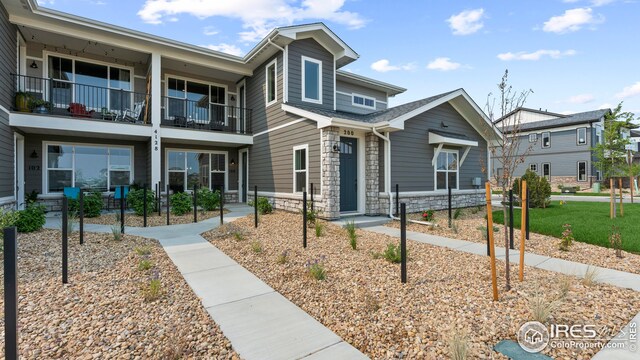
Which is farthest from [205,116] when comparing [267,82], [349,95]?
[349,95]

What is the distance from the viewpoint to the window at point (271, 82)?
1128cm

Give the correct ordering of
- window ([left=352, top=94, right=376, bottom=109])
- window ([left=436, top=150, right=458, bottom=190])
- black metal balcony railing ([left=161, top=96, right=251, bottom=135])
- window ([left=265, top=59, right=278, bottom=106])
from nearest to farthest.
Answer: window ([left=265, top=59, right=278, bottom=106]), window ([left=436, top=150, right=458, bottom=190]), black metal balcony railing ([left=161, top=96, right=251, bottom=135]), window ([left=352, top=94, right=376, bottom=109])

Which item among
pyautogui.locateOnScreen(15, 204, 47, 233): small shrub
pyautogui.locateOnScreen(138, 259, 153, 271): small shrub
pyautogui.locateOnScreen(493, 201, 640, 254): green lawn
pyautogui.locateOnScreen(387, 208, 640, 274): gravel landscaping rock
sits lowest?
pyautogui.locateOnScreen(387, 208, 640, 274): gravel landscaping rock

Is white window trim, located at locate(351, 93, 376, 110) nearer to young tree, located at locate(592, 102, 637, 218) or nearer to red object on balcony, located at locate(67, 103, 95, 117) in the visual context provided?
red object on balcony, located at locate(67, 103, 95, 117)

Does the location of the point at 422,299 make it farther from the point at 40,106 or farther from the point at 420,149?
the point at 40,106

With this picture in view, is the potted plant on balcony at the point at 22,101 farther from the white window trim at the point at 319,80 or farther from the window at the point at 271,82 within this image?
the white window trim at the point at 319,80

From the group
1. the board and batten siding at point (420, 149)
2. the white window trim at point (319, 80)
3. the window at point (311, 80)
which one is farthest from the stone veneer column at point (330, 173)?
the window at point (311, 80)

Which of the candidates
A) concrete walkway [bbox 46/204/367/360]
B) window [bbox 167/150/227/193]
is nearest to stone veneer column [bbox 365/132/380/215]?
concrete walkway [bbox 46/204/367/360]

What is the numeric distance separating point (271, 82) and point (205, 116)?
153 inches

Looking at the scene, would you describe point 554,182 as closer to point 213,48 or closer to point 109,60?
point 213,48

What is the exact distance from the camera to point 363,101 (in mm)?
15656

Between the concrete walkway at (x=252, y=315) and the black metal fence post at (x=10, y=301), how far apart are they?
147cm

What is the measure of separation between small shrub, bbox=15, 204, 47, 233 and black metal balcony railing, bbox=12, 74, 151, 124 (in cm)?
436

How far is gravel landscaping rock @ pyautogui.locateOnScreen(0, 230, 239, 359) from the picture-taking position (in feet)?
8.08
